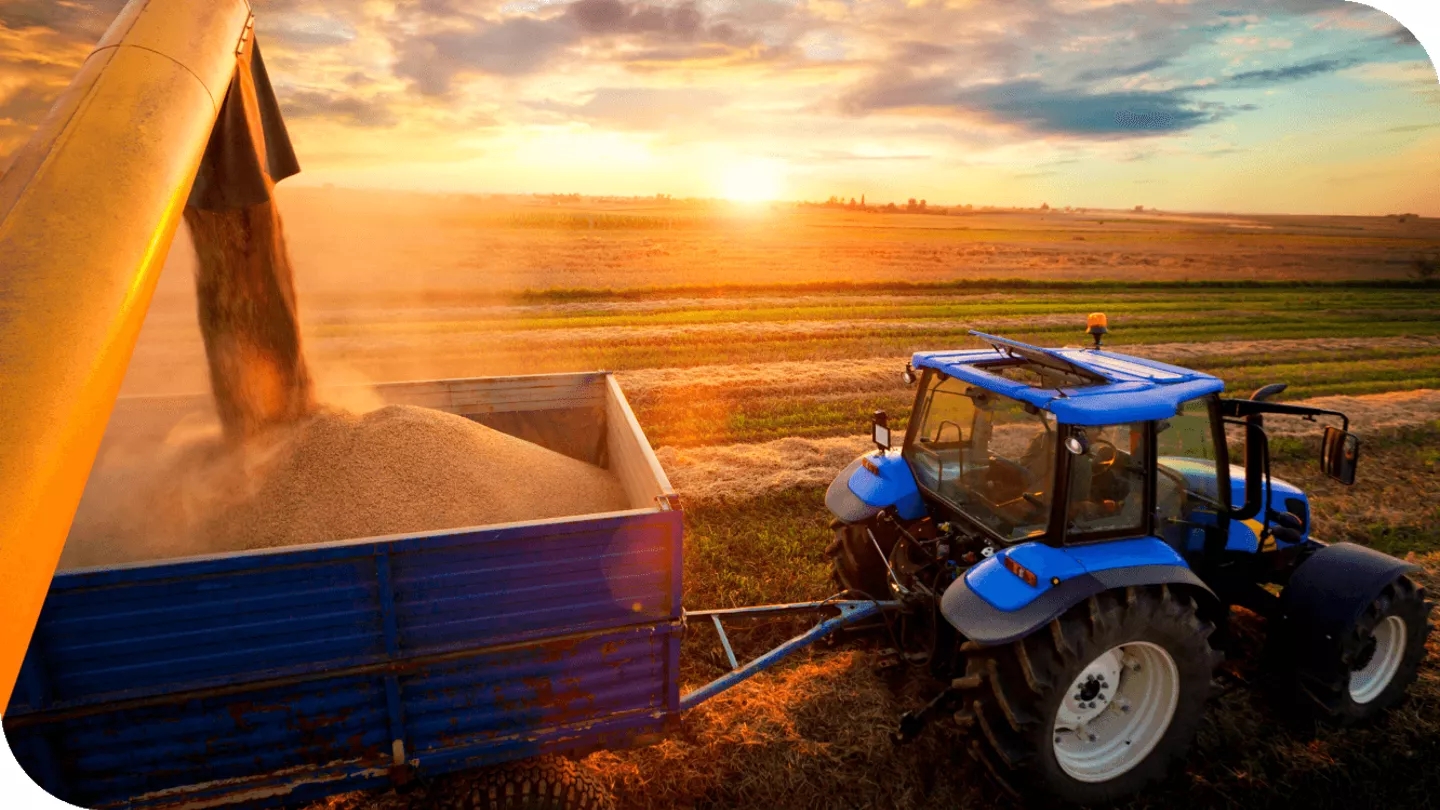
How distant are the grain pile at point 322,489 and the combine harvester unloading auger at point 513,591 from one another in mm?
448

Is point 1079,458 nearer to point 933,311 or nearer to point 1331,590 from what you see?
point 1331,590

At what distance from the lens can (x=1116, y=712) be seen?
12.9ft

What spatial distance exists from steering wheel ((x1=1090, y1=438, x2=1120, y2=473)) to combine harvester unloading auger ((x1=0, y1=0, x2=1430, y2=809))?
16 mm

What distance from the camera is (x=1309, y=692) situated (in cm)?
423

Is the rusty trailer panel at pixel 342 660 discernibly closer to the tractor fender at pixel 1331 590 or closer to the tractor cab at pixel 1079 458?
the tractor cab at pixel 1079 458

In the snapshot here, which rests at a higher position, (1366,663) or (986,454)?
(986,454)

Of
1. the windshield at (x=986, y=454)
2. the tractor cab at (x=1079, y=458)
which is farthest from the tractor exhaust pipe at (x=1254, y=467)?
the windshield at (x=986, y=454)

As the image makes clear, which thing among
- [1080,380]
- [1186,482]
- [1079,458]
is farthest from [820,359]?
[1079,458]

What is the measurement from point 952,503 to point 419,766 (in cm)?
299

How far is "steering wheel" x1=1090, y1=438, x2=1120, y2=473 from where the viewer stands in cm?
389

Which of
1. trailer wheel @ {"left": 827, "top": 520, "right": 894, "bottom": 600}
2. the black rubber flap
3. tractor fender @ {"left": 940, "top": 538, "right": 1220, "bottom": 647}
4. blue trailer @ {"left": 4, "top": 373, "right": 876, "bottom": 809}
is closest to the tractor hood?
tractor fender @ {"left": 940, "top": 538, "right": 1220, "bottom": 647}

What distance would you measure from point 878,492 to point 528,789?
2613 millimetres

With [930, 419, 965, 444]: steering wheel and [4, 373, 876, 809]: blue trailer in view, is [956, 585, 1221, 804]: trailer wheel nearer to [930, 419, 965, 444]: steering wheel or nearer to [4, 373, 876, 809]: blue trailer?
[930, 419, 965, 444]: steering wheel

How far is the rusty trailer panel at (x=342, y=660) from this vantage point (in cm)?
282
